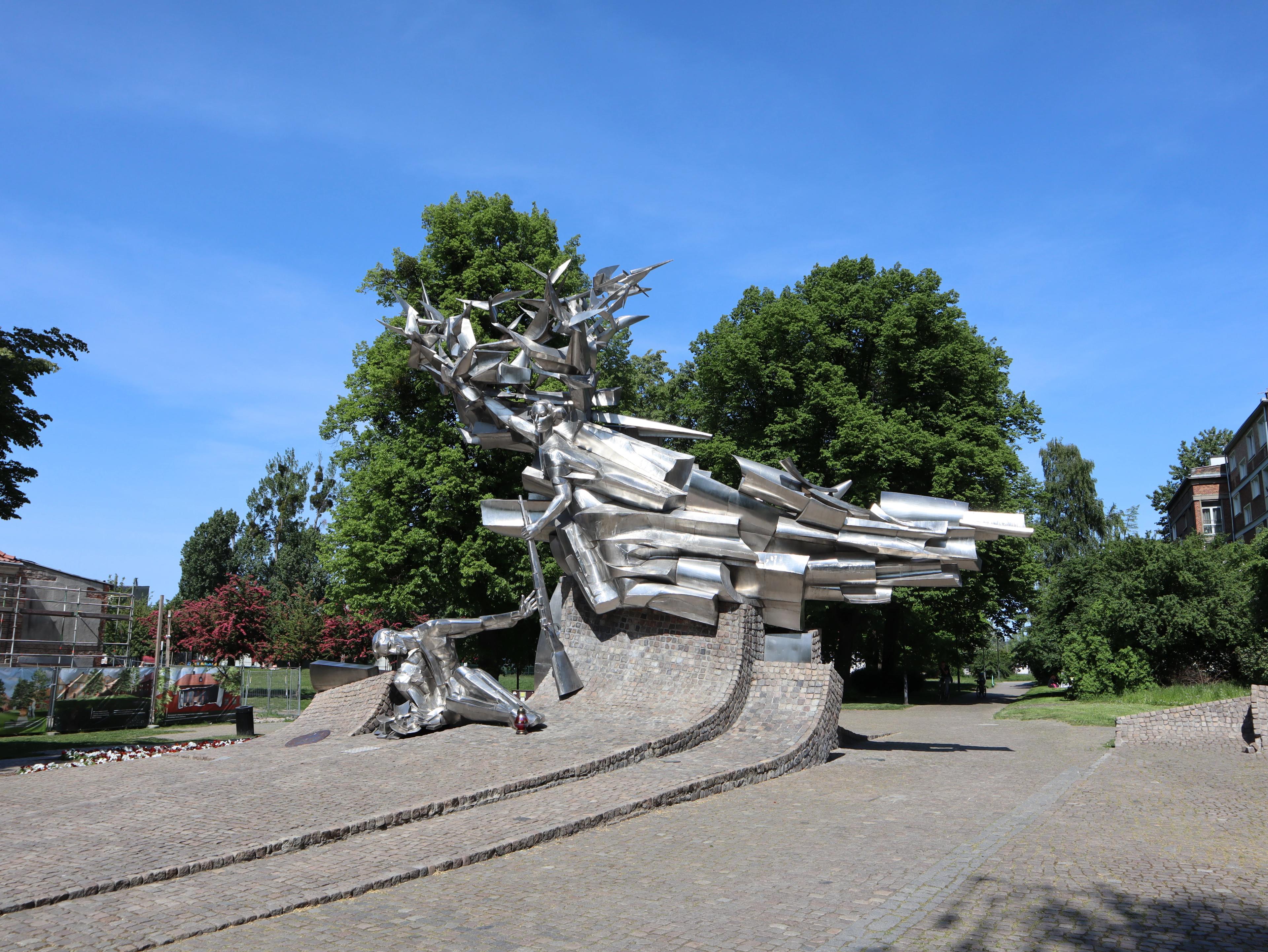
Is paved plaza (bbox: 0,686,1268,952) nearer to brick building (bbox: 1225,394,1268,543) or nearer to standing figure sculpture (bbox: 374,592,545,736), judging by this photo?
standing figure sculpture (bbox: 374,592,545,736)

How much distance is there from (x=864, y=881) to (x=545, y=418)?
36.2ft

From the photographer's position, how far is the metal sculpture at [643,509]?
1518cm

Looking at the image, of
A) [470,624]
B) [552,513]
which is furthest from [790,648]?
[470,624]

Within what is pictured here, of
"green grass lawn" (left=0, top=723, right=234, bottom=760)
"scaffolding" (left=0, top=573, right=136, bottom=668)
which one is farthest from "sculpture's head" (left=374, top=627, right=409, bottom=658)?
"scaffolding" (left=0, top=573, right=136, bottom=668)

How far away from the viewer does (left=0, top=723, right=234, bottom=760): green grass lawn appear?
58.7 feet

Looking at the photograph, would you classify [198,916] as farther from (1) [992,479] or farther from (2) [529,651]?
(1) [992,479]

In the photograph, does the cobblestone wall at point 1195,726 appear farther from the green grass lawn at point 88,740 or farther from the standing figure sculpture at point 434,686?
the green grass lawn at point 88,740

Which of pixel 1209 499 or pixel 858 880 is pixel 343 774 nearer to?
pixel 858 880

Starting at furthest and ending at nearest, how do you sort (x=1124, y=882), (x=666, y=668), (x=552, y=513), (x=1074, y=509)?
(x=1074, y=509) < (x=552, y=513) < (x=666, y=668) < (x=1124, y=882)

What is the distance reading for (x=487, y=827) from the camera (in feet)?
29.5

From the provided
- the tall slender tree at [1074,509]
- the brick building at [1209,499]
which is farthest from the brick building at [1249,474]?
the tall slender tree at [1074,509]

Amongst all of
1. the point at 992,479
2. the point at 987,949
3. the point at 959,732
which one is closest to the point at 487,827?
the point at 987,949

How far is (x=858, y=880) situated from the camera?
7379 mm

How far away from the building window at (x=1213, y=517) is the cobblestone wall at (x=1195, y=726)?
3827 centimetres
